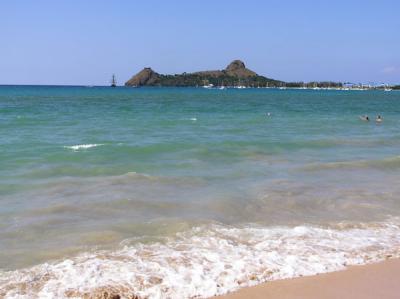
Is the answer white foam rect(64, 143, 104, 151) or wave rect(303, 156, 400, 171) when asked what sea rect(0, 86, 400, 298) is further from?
white foam rect(64, 143, 104, 151)

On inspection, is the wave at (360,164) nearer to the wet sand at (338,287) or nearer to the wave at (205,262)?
the wave at (205,262)

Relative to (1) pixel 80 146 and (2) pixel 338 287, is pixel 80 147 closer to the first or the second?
(1) pixel 80 146

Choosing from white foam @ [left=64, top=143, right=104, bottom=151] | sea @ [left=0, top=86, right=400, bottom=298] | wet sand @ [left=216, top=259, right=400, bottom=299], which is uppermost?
wet sand @ [left=216, top=259, right=400, bottom=299]

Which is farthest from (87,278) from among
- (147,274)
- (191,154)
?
(191,154)

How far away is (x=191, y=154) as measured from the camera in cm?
1742

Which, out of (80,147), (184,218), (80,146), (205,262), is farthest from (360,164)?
(80,146)

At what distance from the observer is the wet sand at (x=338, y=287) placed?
18.7 feet

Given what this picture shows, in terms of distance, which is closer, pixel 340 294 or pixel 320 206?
pixel 340 294

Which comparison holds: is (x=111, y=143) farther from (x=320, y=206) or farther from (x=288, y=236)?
(x=288, y=236)

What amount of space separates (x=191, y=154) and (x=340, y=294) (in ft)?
39.1

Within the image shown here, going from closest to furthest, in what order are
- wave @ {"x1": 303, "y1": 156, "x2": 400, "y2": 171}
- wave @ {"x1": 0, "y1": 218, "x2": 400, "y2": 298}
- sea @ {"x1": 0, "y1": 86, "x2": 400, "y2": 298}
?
wave @ {"x1": 0, "y1": 218, "x2": 400, "y2": 298} < sea @ {"x1": 0, "y1": 86, "x2": 400, "y2": 298} < wave @ {"x1": 303, "y1": 156, "x2": 400, "y2": 171}

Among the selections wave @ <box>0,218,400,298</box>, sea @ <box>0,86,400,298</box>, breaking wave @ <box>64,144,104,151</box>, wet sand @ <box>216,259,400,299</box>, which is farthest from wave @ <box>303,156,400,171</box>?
breaking wave @ <box>64,144,104,151</box>

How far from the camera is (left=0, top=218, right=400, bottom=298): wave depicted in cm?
586

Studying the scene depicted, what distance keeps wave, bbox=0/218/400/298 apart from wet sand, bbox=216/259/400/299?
0.57ft
